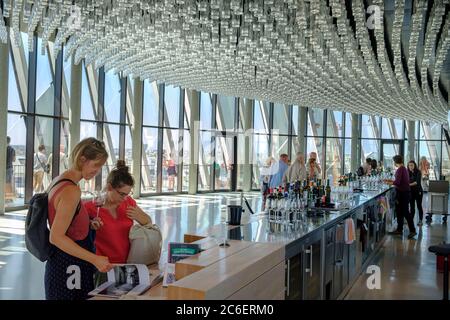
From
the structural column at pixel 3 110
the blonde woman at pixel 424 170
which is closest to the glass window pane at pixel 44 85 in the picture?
the structural column at pixel 3 110

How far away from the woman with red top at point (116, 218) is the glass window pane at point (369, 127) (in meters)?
21.1

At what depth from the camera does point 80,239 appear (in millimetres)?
2408

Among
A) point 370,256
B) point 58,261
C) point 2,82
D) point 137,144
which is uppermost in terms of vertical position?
point 2,82

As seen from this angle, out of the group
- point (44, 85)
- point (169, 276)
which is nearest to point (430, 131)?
point (44, 85)

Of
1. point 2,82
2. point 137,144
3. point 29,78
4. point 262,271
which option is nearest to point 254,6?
point 262,271

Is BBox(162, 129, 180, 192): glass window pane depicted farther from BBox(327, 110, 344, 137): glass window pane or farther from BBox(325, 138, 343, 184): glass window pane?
BBox(327, 110, 344, 137): glass window pane

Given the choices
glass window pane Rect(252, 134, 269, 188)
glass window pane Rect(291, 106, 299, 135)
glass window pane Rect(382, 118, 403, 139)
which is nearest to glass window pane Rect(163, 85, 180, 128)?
glass window pane Rect(252, 134, 269, 188)

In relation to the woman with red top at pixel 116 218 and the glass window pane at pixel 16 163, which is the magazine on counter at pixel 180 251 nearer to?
the woman with red top at pixel 116 218

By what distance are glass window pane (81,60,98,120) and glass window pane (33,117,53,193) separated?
1.42 metres

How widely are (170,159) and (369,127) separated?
10.7 meters

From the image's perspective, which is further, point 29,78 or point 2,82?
point 29,78

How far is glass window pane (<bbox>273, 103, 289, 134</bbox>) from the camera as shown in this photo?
2072 cm

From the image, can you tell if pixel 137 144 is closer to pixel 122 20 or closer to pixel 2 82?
pixel 2 82
